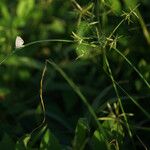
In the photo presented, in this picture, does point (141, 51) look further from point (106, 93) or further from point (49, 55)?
point (49, 55)

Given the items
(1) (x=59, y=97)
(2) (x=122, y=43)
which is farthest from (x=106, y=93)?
(1) (x=59, y=97)

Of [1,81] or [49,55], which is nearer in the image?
[1,81]

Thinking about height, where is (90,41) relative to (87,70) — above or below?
above

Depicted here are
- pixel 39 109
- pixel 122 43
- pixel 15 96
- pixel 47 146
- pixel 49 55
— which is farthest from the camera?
pixel 49 55

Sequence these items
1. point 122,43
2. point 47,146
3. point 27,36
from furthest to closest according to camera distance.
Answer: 1. point 27,36
2. point 122,43
3. point 47,146

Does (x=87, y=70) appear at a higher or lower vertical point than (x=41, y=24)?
lower

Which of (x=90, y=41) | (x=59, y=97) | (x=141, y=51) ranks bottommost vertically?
(x=59, y=97)

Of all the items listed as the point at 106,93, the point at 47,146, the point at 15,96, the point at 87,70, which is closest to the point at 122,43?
the point at 106,93

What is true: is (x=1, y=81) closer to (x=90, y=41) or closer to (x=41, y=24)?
(x=41, y=24)

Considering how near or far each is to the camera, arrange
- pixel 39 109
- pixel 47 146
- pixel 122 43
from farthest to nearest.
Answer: pixel 122 43
pixel 39 109
pixel 47 146

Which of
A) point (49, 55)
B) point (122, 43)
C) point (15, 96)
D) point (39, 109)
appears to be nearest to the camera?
point (39, 109)
